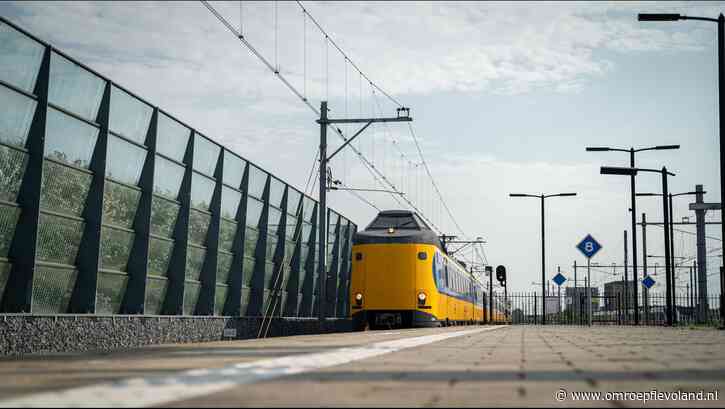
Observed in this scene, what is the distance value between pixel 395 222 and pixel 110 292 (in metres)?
15.2

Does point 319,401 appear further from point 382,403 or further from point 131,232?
point 131,232

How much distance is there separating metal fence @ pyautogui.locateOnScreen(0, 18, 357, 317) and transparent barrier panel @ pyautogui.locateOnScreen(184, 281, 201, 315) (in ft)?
0.14

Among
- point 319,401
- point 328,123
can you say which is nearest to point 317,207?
point 328,123

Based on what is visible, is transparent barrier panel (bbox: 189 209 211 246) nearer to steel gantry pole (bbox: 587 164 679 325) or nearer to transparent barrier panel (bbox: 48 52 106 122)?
transparent barrier panel (bbox: 48 52 106 122)

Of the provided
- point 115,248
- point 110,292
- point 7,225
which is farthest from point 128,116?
point 7,225

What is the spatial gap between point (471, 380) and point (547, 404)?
1406mm

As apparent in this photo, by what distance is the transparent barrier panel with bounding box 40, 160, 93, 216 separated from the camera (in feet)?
39.7

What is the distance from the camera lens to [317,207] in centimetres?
2944

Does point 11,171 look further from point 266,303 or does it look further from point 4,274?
point 266,303

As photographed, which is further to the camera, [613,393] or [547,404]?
[613,393]

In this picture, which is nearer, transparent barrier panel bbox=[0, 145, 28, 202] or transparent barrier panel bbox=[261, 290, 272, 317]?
transparent barrier panel bbox=[0, 145, 28, 202]

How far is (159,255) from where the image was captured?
52.9 feet

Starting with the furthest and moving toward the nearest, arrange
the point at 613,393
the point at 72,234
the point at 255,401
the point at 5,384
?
the point at 72,234, the point at 5,384, the point at 613,393, the point at 255,401

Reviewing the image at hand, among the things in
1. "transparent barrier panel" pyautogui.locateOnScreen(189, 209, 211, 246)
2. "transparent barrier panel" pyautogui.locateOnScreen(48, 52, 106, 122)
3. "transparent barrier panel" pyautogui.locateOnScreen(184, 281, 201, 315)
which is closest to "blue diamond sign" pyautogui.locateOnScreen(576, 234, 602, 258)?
"transparent barrier panel" pyautogui.locateOnScreen(189, 209, 211, 246)
